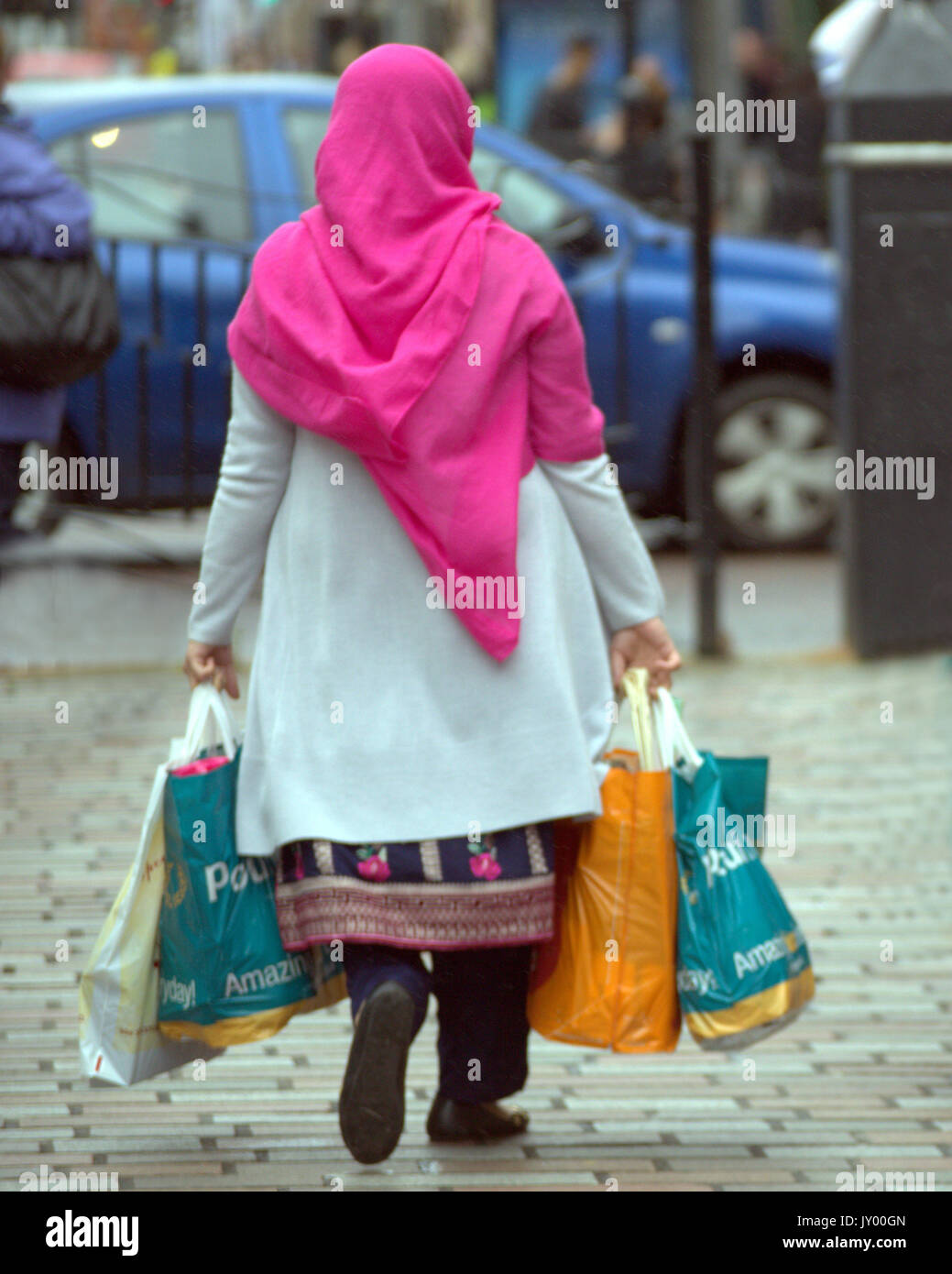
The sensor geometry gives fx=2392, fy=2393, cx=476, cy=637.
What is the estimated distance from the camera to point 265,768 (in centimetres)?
366

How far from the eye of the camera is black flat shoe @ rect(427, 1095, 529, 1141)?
12.7 ft

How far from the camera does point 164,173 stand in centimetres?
903

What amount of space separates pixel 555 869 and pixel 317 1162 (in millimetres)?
598

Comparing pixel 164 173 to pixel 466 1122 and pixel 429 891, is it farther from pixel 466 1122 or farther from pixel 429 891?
pixel 429 891

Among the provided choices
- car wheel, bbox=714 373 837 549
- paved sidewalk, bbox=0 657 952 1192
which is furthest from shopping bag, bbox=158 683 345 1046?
car wheel, bbox=714 373 837 549

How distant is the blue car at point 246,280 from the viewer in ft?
29.0

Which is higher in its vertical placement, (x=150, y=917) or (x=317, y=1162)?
(x=150, y=917)

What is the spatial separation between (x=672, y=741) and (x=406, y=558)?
1.77ft

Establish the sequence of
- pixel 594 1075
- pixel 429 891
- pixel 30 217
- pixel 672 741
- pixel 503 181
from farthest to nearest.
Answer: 1. pixel 503 181
2. pixel 30 217
3. pixel 594 1075
4. pixel 672 741
5. pixel 429 891

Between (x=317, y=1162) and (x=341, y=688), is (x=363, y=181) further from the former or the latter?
(x=317, y=1162)

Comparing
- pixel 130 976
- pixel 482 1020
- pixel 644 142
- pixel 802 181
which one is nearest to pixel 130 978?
pixel 130 976

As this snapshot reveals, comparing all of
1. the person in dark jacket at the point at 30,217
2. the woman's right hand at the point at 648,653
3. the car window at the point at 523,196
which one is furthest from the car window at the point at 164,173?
the woman's right hand at the point at 648,653
